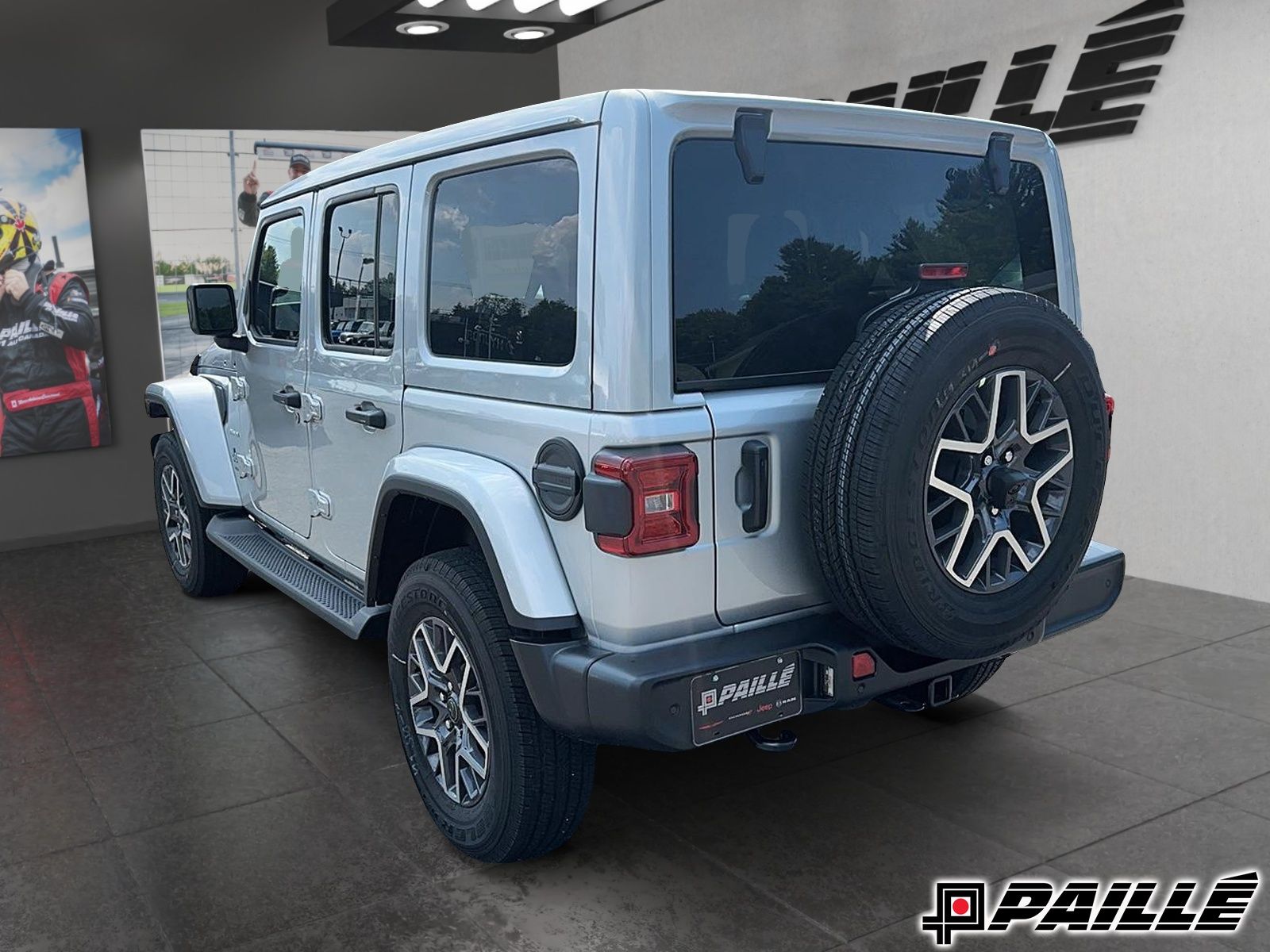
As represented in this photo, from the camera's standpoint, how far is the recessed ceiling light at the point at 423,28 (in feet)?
22.8

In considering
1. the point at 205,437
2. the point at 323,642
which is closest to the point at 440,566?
the point at 323,642

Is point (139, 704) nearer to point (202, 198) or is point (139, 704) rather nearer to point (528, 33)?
point (202, 198)

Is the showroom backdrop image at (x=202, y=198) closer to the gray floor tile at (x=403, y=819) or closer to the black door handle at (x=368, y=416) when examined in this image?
the black door handle at (x=368, y=416)

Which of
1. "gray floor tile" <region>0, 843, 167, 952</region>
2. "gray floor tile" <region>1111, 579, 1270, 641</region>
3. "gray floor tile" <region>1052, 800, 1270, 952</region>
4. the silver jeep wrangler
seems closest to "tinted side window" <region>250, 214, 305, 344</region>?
the silver jeep wrangler

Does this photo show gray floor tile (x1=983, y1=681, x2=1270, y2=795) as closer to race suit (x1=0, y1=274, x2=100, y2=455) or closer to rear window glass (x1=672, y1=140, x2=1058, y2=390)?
rear window glass (x1=672, y1=140, x2=1058, y2=390)

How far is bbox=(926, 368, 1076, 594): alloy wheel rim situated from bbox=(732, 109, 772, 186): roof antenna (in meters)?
0.68

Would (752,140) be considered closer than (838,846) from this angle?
Yes

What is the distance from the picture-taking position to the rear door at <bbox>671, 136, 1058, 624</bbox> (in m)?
2.61

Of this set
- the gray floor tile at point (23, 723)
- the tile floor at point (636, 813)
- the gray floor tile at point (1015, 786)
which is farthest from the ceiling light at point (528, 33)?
the gray floor tile at point (1015, 786)

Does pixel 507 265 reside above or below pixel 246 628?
above

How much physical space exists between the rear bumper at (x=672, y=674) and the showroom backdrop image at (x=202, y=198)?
19.3 ft

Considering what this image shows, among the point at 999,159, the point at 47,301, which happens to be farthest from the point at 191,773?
the point at 47,301

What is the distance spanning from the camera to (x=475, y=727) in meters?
2.97

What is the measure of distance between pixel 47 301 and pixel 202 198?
1175 mm
